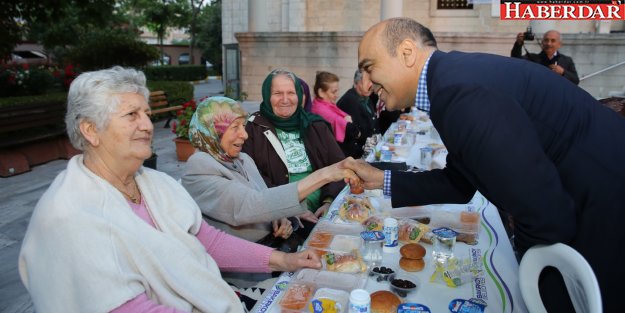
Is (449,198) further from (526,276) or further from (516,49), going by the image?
(516,49)

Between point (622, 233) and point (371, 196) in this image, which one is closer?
point (622, 233)

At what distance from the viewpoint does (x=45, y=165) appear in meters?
7.89

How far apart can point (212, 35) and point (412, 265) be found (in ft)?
123

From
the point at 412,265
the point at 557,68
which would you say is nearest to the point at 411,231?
the point at 412,265

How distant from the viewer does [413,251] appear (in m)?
2.21

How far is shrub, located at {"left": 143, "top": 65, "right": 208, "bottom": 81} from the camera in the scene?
28328 millimetres

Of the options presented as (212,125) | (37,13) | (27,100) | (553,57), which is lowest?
(212,125)

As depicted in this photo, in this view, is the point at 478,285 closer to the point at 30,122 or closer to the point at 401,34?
the point at 401,34

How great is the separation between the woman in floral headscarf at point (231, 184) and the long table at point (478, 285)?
1.48 ft

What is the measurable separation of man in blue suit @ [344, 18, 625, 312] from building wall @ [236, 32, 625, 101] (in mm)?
10887

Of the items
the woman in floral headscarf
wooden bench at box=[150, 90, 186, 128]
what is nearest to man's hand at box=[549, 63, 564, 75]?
the woman in floral headscarf

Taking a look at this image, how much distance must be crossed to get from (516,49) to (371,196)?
7032 mm

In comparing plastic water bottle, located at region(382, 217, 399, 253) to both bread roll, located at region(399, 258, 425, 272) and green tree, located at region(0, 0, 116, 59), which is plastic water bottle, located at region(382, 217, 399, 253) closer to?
bread roll, located at region(399, 258, 425, 272)

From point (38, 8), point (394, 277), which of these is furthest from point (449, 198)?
point (38, 8)
